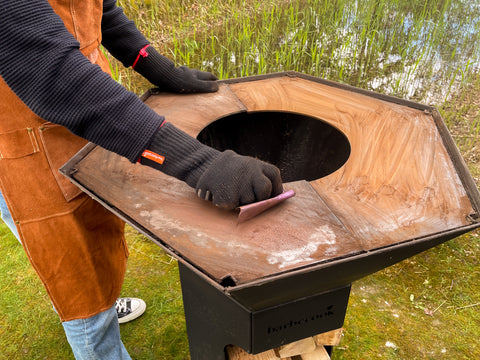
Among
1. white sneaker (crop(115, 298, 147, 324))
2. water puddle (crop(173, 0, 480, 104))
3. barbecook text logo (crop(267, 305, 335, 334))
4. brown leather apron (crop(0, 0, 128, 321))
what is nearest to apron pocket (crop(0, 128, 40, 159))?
brown leather apron (crop(0, 0, 128, 321))

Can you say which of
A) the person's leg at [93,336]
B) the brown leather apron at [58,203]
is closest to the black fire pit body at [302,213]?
the brown leather apron at [58,203]

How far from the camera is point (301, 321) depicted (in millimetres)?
1074

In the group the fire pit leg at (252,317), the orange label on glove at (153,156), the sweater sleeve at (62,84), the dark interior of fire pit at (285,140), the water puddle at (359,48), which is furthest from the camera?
the water puddle at (359,48)

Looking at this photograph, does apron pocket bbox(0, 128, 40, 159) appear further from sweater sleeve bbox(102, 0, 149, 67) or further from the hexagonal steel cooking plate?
sweater sleeve bbox(102, 0, 149, 67)

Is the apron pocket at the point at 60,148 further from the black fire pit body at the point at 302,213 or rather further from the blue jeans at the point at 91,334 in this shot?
the blue jeans at the point at 91,334

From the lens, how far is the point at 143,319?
6.08 ft

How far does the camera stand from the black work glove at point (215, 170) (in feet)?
2.77

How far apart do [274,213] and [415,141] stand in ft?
1.72

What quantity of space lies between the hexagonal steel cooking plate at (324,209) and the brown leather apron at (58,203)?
111 millimetres

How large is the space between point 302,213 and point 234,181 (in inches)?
7.2

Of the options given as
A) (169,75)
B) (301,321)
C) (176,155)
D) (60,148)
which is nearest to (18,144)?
(60,148)

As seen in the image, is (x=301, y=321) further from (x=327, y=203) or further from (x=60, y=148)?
(x=60, y=148)

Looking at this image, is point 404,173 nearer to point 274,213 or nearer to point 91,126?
point 274,213

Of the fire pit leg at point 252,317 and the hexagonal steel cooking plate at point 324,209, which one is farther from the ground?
the hexagonal steel cooking plate at point 324,209
